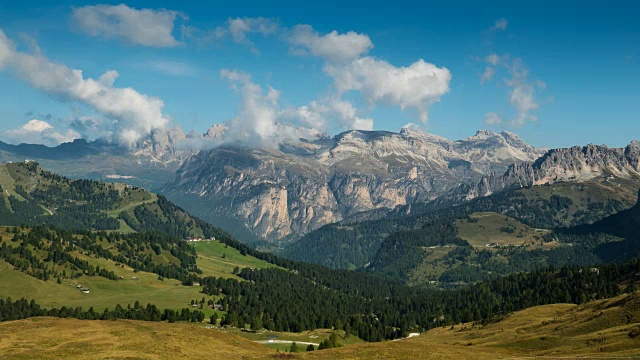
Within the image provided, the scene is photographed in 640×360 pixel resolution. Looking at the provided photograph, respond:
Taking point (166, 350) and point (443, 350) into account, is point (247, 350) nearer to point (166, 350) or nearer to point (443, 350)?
point (166, 350)

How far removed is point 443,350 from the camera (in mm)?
126188

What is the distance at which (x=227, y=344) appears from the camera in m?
132

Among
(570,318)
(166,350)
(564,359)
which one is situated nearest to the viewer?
(564,359)

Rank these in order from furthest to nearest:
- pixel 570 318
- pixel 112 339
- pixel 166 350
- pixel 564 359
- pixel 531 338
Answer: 1. pixel 570 318
2. pixel 531 338
3. pixel 112 339
4. pixel 166 350
5. pixel 564 359

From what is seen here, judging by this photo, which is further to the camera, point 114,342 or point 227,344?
point 227,344

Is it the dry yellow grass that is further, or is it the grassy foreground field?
the grassy foreground field

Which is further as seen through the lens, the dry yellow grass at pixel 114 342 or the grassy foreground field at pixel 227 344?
the grassy foreground field at pixel 227 344

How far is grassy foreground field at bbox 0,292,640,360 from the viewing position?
11050 centimetres

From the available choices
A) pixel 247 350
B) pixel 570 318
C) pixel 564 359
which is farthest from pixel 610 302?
pixel 247 350

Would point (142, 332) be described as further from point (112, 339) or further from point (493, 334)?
point (493, 334)

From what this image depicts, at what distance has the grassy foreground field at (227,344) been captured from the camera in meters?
110

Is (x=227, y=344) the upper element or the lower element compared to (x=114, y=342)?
lower

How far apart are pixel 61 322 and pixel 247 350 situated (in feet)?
167

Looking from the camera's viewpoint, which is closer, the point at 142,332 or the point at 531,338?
the point at 142,332
